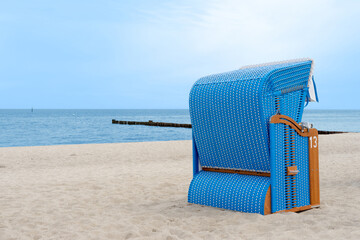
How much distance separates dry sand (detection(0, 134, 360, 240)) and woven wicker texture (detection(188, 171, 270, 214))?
0.40 ft

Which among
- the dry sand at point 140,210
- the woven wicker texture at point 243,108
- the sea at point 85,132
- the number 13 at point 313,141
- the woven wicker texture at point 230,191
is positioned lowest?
the sea at point 85,132

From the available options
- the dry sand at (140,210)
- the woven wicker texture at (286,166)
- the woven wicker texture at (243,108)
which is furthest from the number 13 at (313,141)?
the dry sand at (140,210)

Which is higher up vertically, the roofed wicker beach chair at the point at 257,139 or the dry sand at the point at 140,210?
the roofed wicker beach chair at the point at 257,139

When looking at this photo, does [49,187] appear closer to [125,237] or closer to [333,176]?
[125,237]

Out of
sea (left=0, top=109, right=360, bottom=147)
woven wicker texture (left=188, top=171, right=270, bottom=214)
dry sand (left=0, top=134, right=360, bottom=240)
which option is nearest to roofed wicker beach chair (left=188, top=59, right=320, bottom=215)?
woven wicker texture (left=188, top=171, right=270, bottom=214)

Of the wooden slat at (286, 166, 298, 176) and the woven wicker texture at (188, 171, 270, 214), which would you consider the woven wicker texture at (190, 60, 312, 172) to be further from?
the wooden slat at (286, 166, 298, 176)

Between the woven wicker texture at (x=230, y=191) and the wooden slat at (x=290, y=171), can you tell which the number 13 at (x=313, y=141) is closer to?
the wooden slat at (x=290, y=171)

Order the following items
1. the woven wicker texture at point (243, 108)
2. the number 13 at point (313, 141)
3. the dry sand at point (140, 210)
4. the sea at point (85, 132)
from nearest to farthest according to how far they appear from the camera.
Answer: the dry sand at point (140, 210) < the woven wicker texture at point (243, 108) < the number 13 at point (313, 141) < the sea at point (85, 132)

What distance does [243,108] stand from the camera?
507cm

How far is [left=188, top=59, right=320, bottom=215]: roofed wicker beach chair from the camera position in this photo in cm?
505

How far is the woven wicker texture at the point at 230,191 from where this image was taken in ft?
16.8

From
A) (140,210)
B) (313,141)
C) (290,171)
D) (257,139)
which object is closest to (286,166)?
(290,171)

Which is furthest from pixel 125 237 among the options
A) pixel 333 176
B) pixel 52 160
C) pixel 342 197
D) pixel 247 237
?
pixel 52 160

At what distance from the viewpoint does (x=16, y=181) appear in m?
8.77
